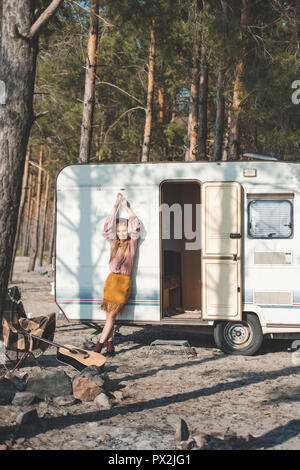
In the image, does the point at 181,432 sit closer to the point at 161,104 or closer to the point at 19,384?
the point at 19,384

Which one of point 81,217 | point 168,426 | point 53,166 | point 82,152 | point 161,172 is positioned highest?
point 53,166

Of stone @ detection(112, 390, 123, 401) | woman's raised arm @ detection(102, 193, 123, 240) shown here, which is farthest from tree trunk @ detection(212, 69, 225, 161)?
stone @ detection(112, 390, 123, 401)

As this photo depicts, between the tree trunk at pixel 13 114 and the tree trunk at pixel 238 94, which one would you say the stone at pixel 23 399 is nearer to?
the tree trunk at pixel 13 114

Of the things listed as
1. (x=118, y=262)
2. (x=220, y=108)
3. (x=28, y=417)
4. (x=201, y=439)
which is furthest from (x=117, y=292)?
(x=220, y=108)

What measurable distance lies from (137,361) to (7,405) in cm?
274

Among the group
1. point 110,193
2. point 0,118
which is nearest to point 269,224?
point 110,193

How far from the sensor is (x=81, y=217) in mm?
9531

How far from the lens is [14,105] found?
5746mm

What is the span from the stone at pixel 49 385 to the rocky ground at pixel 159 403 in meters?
0.01

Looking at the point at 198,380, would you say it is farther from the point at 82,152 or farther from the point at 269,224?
the point at 82,152

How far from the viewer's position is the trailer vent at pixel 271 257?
9.00m

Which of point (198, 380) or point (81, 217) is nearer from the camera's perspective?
point (198, 380)

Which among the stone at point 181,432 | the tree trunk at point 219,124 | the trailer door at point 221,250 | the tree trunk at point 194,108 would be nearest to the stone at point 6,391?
the stone at point 181,432

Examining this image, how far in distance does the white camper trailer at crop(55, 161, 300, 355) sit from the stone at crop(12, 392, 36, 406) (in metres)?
3.01
